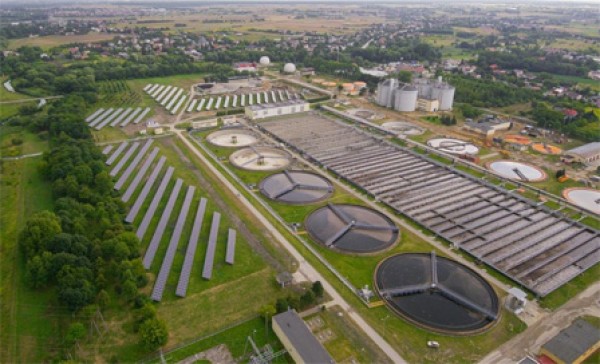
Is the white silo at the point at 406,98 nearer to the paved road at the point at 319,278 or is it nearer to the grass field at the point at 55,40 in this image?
the paved road at the point at 319,278

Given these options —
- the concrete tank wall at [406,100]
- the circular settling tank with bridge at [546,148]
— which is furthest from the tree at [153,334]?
the concrete tank wall at [406,100]

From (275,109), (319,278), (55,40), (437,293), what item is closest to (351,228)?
(319,278)

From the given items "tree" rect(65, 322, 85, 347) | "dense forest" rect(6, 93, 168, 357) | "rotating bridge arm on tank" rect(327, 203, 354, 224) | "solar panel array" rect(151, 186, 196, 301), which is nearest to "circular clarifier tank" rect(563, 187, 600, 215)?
"rotating bridge arm on tank" rect(327, 203, 354, 224)

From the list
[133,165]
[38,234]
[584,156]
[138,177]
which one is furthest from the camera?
[584,156]

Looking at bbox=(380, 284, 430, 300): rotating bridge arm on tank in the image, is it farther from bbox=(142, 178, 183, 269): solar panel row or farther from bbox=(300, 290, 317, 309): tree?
bbox=(142, 178, 183, 269): solar panel row

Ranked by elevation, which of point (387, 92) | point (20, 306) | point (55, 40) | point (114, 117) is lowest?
point (20, 306)

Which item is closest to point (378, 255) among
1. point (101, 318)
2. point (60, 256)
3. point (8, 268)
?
point (101, 318)

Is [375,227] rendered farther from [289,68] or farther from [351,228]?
[289,68]
